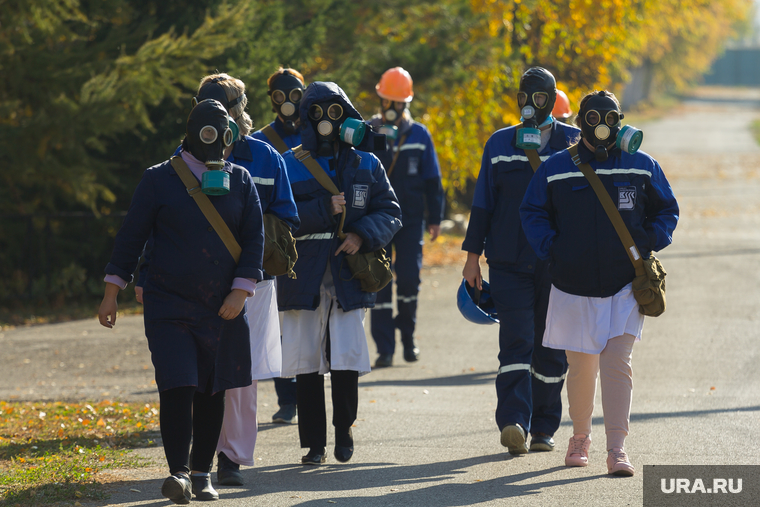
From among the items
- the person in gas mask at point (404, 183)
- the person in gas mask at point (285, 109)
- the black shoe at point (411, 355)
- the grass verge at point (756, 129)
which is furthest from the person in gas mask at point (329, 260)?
the grass verge at point (756, 129)

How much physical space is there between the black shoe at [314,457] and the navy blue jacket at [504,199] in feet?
4.69

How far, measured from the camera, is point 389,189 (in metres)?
5.45

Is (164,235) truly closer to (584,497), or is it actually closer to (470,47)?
(584,497)

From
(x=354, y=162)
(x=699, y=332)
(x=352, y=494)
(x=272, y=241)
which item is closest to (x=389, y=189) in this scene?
(x=354, y=162)

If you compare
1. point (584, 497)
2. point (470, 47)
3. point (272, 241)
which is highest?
point (470, 47)

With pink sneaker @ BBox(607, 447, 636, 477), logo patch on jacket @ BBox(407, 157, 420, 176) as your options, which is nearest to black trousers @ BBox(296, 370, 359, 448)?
pink sneaker @ BBox(607, 447, 636, 477)

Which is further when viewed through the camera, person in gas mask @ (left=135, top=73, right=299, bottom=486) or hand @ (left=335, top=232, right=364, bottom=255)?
hand @ (left=335, top=232, right=364, bottom=255)

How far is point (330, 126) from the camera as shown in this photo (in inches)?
207

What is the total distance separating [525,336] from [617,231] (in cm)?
95

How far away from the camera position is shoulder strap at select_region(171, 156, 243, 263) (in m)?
4.34

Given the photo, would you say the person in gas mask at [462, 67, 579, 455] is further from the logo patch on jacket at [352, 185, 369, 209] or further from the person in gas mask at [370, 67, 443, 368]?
the person in gas mask at [370, 67, 443, 368]

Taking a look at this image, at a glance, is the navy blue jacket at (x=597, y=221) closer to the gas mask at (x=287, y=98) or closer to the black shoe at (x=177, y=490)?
the gas mask at (x=287, y=98)

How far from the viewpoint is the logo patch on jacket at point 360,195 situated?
532 cm

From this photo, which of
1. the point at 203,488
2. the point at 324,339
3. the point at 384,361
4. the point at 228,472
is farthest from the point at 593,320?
the point at 384,361
